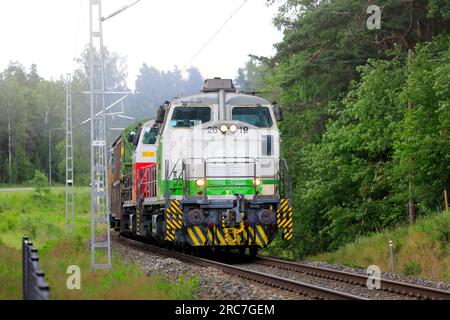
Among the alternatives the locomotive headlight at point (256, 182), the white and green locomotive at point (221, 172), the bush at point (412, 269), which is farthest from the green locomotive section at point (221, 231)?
the bush at point (412, 269)

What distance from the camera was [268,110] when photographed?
1947cm

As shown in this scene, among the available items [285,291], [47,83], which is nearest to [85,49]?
[47,83]

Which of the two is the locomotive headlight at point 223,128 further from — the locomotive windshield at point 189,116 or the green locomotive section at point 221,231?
the green locomotive section at point 221,231

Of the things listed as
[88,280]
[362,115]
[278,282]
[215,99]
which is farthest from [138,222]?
[278,282]

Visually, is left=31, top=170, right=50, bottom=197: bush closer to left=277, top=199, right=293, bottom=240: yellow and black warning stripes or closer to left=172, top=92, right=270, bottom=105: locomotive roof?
left=172, top=92, right=270, bottom=105: locomotive roof

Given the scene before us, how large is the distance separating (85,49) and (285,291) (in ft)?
240

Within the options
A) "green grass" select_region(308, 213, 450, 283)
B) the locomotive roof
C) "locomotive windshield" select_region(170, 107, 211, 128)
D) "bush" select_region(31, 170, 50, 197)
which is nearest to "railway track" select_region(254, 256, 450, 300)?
"green grass" select_region(308, 213, 450, 283)

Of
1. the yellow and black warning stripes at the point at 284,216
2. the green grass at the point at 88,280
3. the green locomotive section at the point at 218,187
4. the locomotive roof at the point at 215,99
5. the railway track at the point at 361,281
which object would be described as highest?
the locomotive roof at the point at 215,99

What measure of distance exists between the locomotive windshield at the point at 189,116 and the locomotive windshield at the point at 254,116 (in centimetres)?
75

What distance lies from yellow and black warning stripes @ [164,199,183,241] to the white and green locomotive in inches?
1.0

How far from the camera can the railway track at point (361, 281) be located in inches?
473

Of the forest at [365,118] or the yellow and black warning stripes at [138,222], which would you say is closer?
the forest at [365,118]

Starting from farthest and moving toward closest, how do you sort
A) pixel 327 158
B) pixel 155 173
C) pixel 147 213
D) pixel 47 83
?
pixel 47 83
pixel 327 158
pixel 147 213
pixel 155 173
